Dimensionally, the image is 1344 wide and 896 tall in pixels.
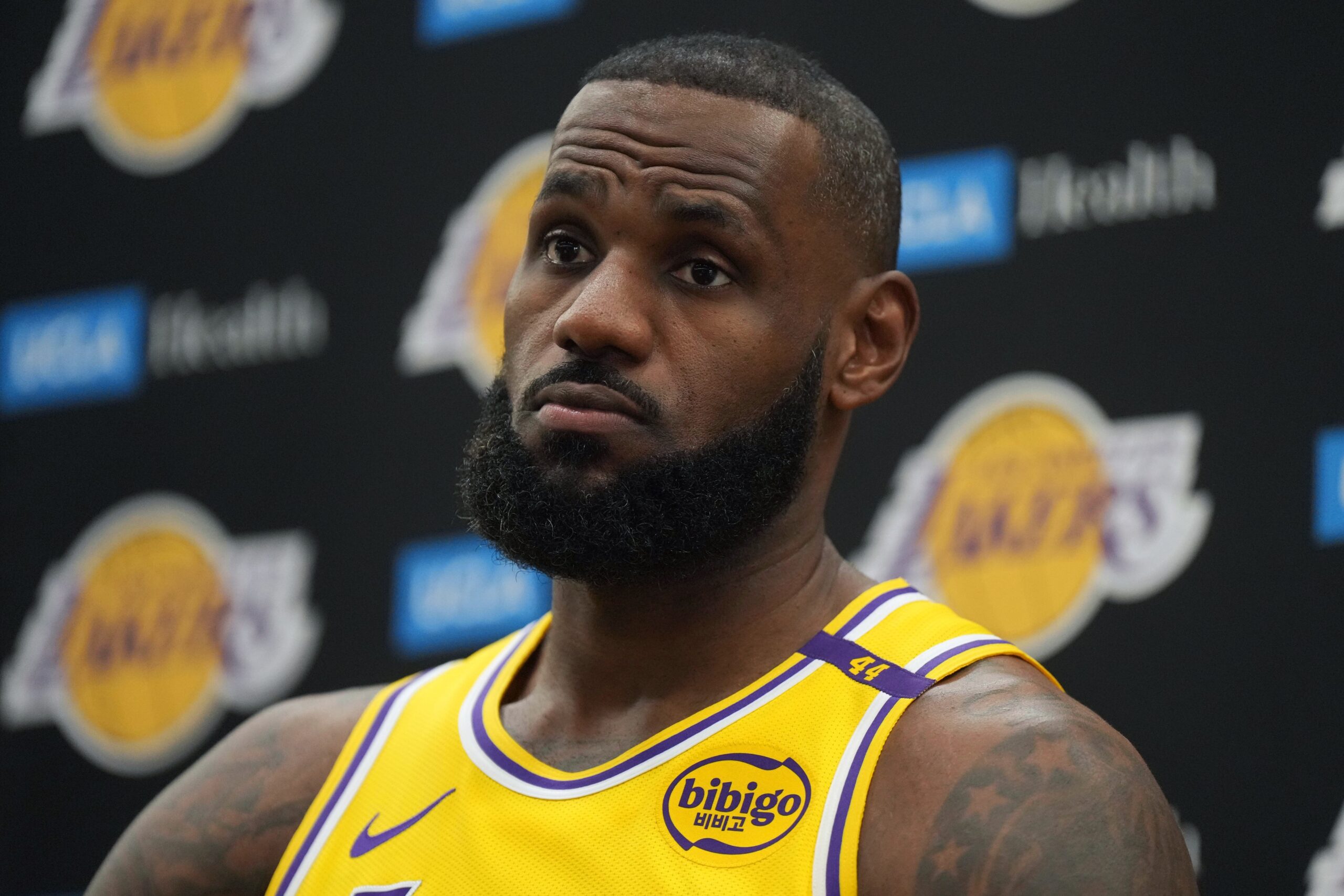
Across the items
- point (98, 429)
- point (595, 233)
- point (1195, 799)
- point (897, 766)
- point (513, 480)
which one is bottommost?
point (1195, 799)

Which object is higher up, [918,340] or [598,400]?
[598,400]

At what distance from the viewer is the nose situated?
144 cm

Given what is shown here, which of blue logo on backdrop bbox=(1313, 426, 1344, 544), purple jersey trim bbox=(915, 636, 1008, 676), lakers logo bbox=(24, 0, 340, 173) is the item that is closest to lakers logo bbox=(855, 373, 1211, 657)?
blue logo on backdrop bbox=(1313, 426, 1344, 544)

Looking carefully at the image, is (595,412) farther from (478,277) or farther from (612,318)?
(478,277)

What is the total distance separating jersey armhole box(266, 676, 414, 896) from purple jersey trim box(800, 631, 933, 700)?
461 mm

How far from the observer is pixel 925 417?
221 centimetres

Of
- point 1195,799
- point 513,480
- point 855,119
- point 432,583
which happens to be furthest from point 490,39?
point 1195,799

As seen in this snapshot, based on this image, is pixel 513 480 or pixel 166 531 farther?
pixel 166 531

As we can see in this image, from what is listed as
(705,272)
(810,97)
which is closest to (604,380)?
(705,272)

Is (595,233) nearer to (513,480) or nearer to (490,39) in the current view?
(513,480)

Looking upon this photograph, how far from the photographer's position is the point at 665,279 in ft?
4.89

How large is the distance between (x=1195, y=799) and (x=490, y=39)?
5.24 ft

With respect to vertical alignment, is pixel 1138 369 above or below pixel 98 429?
above

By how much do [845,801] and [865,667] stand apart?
159 mm
